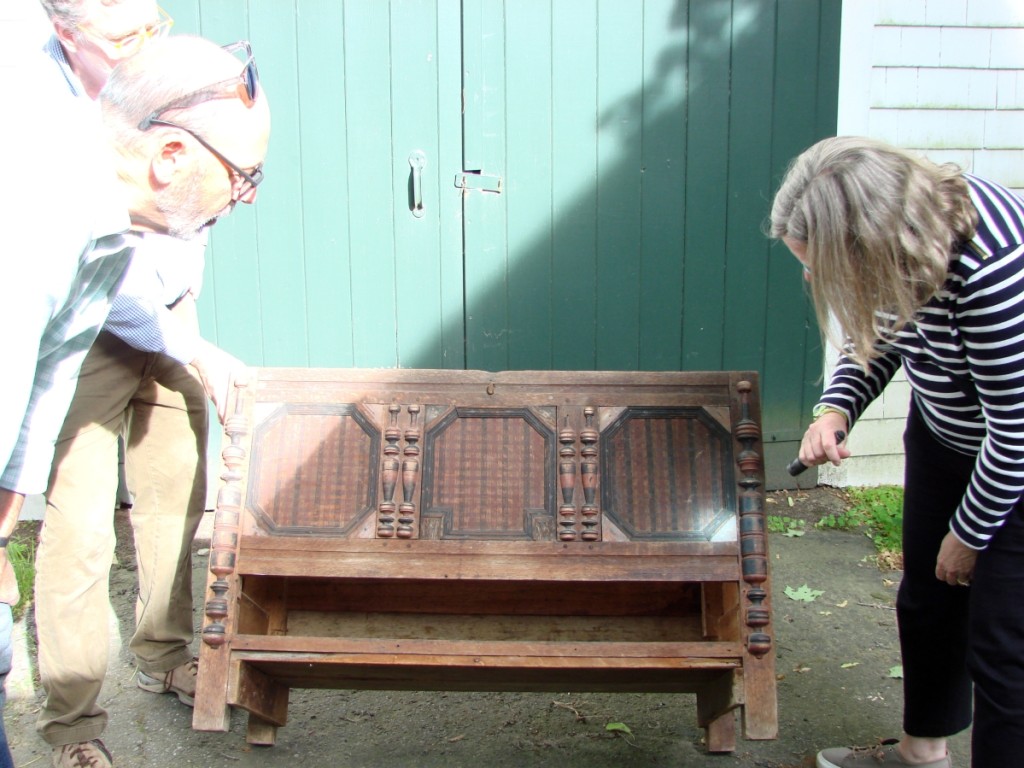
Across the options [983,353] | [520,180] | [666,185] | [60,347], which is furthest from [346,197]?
[983,353]

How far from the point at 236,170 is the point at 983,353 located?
1.48 meters

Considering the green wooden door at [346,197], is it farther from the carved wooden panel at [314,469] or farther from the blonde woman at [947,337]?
the blonde woman at [947,337]

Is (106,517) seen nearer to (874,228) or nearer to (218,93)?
(218,93)

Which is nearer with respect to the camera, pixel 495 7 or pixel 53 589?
pixel 53 589

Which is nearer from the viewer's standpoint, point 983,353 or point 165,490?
point 983,353

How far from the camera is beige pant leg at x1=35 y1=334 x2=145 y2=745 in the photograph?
2490 millimetres

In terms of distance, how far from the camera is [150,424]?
109 inches

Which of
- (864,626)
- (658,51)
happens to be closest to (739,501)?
(864,626)

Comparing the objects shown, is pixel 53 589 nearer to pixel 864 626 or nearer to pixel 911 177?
pixel 911 177

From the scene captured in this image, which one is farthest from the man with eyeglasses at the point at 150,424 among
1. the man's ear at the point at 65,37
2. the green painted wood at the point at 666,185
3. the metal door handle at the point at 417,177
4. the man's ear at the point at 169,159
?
the green painted wood at the point at 666,185

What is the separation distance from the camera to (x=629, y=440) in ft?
8.16

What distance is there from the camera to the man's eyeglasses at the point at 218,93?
1741 millimetres

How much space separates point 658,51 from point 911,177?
110 inches

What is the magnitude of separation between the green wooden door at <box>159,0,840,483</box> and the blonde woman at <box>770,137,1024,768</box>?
225 cm
